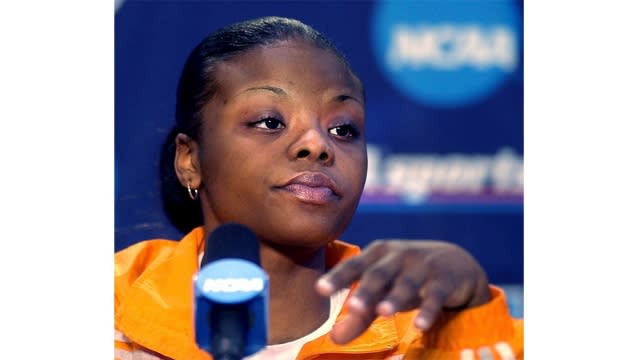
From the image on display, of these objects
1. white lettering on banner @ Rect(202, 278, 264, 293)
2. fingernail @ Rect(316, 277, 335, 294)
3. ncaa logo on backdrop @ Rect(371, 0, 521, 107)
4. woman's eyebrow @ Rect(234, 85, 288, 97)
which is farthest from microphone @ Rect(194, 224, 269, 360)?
ncaa logo on backdrop @ Rect(371, 0, 521, 107)

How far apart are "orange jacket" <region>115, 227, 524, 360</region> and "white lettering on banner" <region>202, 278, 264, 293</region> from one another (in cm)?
56

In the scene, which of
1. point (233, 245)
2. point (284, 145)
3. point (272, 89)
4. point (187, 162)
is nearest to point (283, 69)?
point (272, 89)

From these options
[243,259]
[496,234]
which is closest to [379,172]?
[496,234]

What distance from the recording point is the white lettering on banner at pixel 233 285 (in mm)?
1022

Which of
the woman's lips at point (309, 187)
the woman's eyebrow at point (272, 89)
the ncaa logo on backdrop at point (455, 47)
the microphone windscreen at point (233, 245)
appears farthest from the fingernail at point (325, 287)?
the ncaa logo on backdrop at point (455, 47)

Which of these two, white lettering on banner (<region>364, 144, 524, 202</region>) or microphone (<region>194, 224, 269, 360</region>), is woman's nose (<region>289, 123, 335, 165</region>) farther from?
microphone (<region>194, 224, 269, 360</region>)

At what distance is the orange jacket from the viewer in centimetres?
165

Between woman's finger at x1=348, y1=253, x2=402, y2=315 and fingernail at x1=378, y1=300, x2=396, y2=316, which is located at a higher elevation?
woman's finger at x1=348, y1=253, x2=402, y2=315

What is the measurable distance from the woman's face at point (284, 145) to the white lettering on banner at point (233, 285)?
600 mm

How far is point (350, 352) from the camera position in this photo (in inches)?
65.4

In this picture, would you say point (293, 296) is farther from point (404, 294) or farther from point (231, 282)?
point (231, 282)

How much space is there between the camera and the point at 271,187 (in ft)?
5.41

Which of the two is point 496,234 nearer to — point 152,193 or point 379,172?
point 379,172

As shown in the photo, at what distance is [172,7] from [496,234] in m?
0.79
